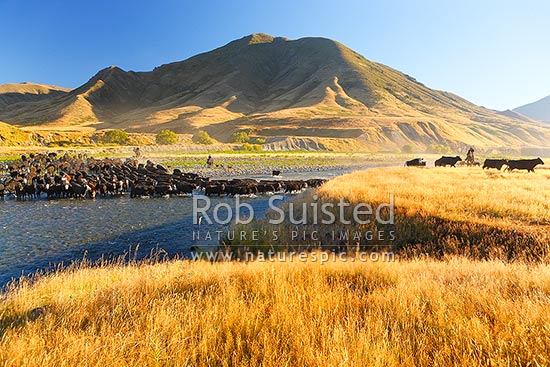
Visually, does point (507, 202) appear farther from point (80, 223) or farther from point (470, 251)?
point (80, 223)

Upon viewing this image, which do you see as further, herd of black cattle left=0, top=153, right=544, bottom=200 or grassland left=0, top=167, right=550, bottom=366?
herd of black cattle left=0, top=153, right=544, bottom=200

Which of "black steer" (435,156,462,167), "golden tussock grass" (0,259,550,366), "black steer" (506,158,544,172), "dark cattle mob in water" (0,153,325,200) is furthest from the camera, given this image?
"black steer" (435,156,462,167)

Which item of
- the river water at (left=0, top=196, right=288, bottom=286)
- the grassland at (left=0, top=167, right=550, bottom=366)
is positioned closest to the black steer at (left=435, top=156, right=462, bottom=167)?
the river water at (left=0, top=196, right=288, bottom=286)

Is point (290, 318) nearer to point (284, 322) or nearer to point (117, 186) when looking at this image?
point (284, 322)

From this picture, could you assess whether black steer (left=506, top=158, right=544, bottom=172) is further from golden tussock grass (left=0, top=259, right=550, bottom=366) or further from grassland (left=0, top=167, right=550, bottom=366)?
golden tussock grass (left=0, top=259, right=550, bottom=366)

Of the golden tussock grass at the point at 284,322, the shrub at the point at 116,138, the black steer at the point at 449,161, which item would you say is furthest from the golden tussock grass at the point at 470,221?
the shrub at the point at 116,138

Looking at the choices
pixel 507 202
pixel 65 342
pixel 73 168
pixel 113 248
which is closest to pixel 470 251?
pixel 507 202

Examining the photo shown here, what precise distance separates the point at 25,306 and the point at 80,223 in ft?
39.7

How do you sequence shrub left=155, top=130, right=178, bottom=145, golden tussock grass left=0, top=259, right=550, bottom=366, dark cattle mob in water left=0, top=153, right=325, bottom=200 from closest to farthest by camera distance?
golden tussock grass left=0, top=259, right=550, bottom=366
dark cattle mob in water left=0, top=153, right=325, bottom=200
shrub left=155, top=130, right=178, bottom=145

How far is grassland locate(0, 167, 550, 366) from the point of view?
318 centimetres

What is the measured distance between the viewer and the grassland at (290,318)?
10.4 ft

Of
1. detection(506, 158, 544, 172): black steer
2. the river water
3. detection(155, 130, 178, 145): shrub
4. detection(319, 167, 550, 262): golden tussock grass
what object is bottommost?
the river water

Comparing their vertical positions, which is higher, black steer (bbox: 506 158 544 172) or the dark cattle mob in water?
black steer (bbox: 506 158 544 172)

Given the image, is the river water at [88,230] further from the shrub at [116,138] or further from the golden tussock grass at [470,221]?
the shrub at [116,138]
